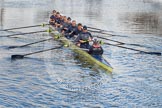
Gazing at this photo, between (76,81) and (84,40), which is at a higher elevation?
(84,40)

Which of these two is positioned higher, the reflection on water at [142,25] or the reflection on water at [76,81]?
the reflection on water at [142,25]

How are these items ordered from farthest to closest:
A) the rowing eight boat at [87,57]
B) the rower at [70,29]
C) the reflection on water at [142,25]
Result: 1. the reflection on water at [142,25]
2. the rower at [70,29]
3. the rowing eight boat at [87,57]

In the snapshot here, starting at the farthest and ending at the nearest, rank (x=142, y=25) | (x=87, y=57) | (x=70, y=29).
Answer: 1. (x=142, y=25)
2. (x=70, y=29)
3. (x=87, y=57)

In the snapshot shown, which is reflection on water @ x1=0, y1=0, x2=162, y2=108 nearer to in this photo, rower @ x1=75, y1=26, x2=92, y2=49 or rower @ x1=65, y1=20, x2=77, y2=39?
rower @ x1=75, y1=26, x2=92, y2=49

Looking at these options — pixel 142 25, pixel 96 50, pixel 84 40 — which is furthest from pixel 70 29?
pixel 142 25

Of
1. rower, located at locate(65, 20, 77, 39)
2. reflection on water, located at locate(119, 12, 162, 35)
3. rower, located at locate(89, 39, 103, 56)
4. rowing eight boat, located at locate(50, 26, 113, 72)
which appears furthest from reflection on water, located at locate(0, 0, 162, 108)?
reflection on water, located at locate(119, 12, 162, 35)

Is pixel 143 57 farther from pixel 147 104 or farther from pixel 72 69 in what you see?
pixel 147 104

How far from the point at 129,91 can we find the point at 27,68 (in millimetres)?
7116

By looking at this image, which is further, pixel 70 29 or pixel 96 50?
pixel 70 29

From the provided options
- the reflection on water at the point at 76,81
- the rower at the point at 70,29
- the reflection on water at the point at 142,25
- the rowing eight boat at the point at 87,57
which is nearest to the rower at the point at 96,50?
the rowing eight boat at the point at 87,57

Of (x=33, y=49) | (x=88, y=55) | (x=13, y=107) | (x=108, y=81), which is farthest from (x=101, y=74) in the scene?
(x=33, y=49)

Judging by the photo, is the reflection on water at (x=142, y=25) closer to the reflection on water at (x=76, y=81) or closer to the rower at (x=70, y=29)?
Result: the rower at (x=70, y=29)

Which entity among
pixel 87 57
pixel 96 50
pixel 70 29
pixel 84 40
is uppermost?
pixel 70 29

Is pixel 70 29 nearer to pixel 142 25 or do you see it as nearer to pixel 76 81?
pixel 76 81
